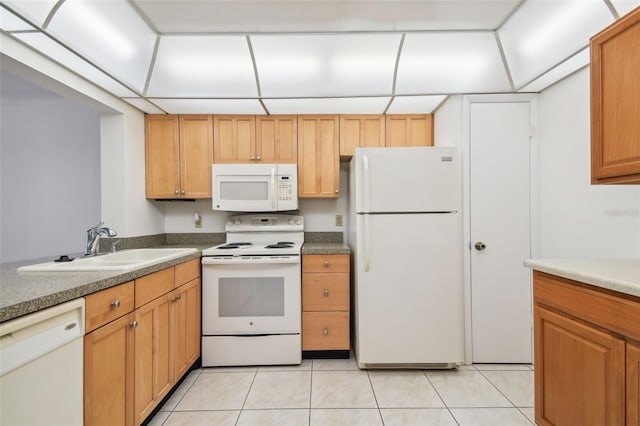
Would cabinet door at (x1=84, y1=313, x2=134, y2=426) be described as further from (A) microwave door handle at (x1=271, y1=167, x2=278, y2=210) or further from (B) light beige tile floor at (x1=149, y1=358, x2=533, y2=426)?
(A) microwave door handle at (x1=271, y1=167, x2=278, y2=210)

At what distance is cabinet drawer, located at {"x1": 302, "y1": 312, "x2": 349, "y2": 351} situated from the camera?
2336mm

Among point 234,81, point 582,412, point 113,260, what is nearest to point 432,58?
point 234,81

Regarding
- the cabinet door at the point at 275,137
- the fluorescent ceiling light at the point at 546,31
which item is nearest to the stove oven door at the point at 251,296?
the cabinet door at the point at 275,137

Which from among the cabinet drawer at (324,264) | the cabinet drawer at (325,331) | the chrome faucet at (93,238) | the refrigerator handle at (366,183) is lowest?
the cabinet drawer at (325,331)

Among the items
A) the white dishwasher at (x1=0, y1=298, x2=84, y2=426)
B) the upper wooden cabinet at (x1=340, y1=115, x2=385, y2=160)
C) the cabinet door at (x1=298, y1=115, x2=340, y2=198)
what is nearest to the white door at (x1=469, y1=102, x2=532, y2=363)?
the upper wooden cabinet at (x1=340, y1=115, x2=385, y2=160)

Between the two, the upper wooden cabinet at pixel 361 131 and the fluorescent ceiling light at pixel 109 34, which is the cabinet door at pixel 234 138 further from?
the upper wooden cabinet at pixel 361 131

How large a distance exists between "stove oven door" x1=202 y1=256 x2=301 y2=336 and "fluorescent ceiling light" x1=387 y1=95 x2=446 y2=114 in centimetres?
160

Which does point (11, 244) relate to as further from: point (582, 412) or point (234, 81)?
point (582, 412)

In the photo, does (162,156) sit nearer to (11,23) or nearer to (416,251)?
(11,23)

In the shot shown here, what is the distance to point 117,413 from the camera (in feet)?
4.32

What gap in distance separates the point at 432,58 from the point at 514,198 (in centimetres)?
127

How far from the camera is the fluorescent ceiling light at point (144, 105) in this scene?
2348 mm

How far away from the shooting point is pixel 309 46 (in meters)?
1.98

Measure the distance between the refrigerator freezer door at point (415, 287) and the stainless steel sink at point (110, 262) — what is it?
1.41 meters
